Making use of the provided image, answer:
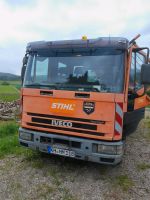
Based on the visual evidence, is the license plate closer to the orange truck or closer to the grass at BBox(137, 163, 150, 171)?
the orange truck

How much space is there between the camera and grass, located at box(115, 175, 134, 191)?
4291 millimetres

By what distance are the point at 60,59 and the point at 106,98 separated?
1.32 meters

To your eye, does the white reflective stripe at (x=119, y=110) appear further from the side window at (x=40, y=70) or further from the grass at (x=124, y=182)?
the side window at (x=40, y=70)

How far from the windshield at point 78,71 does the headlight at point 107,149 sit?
3.27 ft

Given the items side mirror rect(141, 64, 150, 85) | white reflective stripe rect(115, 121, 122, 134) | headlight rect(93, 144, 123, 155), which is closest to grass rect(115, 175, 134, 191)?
headlight rect(93, 144, 123, 155)

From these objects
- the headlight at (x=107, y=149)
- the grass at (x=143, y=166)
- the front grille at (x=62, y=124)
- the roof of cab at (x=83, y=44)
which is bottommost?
the grass at (x=143, y=166)

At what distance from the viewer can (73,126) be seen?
442 cm

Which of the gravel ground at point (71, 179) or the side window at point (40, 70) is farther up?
the side window at point (40, 70)

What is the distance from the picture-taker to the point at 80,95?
4297mm

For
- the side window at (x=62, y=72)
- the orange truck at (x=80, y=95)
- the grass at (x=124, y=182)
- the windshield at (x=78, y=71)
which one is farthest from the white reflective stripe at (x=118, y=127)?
the side window at (x=62, y=72)

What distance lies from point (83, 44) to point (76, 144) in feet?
6.29

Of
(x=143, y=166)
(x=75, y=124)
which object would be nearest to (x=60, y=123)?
(x=75, y=124)

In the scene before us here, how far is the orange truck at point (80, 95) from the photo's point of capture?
418 centimetres

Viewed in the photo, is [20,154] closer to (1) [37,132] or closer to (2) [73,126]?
(1) [37,132]
